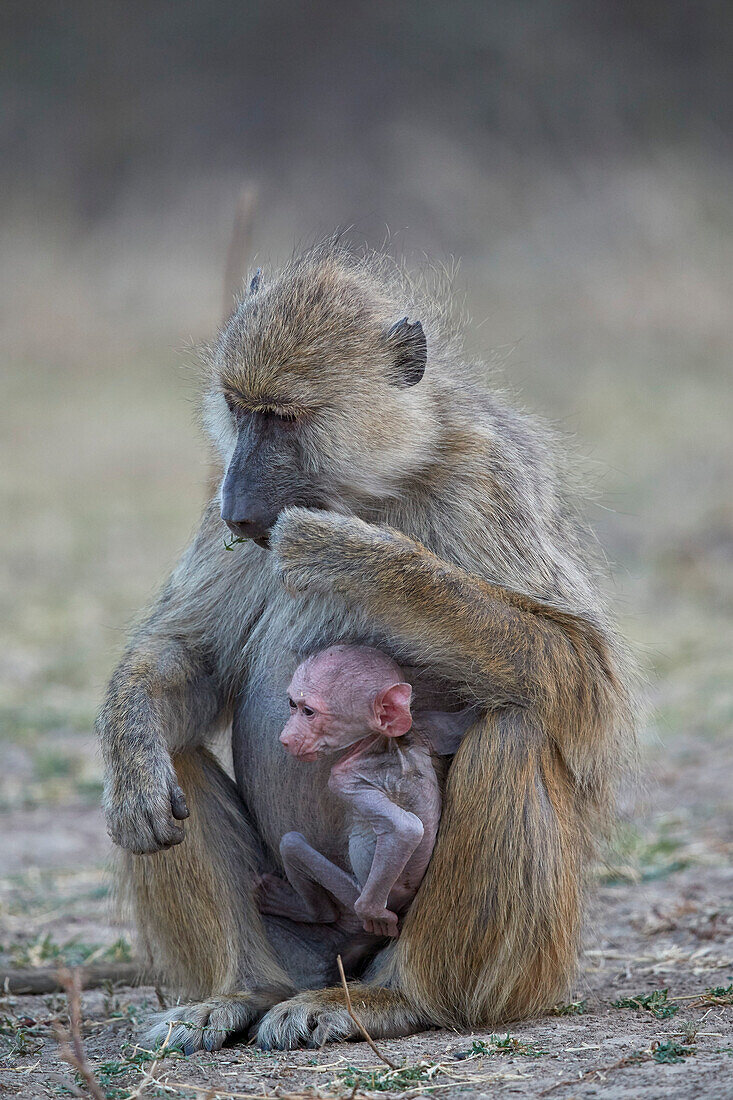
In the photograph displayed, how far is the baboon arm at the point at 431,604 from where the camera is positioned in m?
3.06

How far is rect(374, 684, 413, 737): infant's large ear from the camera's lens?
10.1 feet

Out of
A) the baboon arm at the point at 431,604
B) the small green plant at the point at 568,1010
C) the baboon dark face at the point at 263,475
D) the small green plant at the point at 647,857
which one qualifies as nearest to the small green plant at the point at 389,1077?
the small green plant at the point at 568,1010

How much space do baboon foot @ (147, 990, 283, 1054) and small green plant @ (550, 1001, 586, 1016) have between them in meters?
0.67

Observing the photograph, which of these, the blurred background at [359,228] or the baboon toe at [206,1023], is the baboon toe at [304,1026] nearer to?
the baboon toe at [206,1023]

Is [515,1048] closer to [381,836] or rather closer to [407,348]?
[381,836]

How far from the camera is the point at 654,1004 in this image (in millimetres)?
3275

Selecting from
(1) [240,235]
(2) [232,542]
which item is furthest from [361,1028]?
(1) [240,235]

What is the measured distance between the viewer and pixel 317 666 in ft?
10.4

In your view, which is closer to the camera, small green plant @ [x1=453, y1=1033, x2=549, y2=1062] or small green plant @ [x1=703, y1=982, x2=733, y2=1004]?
small green plant @ [x1=453, y1=1033, x2=549, y2=1062]

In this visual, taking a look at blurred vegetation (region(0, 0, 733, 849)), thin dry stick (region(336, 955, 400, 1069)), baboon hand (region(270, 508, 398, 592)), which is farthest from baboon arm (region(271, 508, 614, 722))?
blurred vegetation (region(0, 0, 733, 849))

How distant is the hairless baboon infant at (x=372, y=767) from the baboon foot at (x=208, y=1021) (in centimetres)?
31

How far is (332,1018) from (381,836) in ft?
1.32

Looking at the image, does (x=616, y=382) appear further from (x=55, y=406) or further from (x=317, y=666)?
(x=317, y=666)

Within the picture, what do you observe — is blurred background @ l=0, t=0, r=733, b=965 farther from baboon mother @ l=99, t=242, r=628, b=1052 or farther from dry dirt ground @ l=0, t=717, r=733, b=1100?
baboon mother @ l=99, t=242, r=628, b=1052
